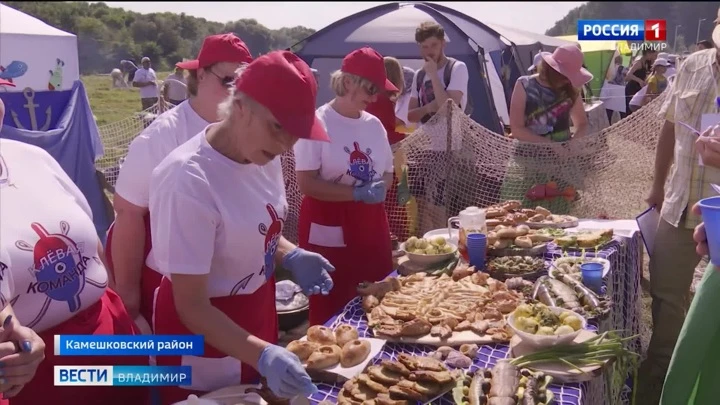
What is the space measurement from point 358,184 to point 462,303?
943 millimetres

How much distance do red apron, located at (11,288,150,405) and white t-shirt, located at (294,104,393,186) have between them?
1.36 meters

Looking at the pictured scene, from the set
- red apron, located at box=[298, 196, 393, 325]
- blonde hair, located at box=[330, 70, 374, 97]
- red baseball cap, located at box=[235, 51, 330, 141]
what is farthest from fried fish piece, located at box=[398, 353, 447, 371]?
blonde hair, located at box=[330, 70, 374, 97]

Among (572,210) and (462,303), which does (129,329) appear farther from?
(572,210)

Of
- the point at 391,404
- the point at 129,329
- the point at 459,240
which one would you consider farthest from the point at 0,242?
the point at 459,240

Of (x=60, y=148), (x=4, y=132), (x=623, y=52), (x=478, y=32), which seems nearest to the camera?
(x=4, y=132)

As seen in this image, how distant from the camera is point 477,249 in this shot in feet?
10.5

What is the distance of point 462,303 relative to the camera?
8.79 ft

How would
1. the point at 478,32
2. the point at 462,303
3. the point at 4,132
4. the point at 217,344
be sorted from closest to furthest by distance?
the point at 217,344
the point at 462,303
the point at 4,132
the point at 478,32

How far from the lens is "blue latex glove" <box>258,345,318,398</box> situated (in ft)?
5.62

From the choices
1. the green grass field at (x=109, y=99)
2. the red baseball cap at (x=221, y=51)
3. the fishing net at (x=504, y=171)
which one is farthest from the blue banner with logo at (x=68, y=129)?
the red baseball cap at (x=221, y=51)

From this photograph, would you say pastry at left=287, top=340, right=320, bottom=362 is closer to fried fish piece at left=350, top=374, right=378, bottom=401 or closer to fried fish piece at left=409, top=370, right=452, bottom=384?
fried fish piece at left=350, top=374, right=378, bottom=401

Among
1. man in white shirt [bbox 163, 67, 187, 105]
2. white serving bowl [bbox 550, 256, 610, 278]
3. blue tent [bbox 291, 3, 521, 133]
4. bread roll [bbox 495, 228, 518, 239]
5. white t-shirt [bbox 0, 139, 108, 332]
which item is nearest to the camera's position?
white t-shirt [bbox 0, 139, 108, 332]

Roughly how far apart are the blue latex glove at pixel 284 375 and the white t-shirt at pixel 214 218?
33 cm

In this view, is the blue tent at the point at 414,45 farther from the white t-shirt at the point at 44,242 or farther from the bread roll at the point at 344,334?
the white t-shirt at the point at 44,242
